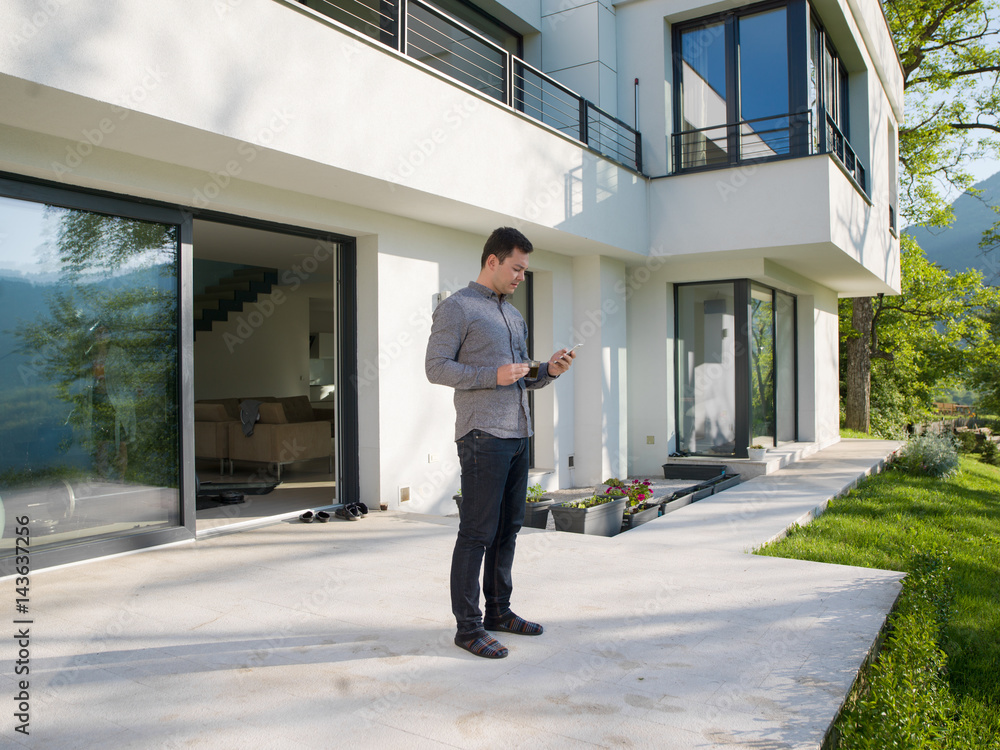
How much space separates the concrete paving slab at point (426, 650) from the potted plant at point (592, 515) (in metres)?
0.53

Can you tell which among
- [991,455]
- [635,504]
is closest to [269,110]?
[635,504]

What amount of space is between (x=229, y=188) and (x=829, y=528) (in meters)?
5.04

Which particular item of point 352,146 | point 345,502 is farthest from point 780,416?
point 352,146

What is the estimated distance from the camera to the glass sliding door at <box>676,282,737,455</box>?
9188 millimetres

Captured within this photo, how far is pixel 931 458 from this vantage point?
9445mm

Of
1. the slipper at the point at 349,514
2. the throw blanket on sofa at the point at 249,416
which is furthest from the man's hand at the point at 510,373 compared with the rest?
the throw blanket on sofa at the point at 249,416

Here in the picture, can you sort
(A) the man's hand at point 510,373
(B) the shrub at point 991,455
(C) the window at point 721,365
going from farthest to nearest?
(B) the shrub at point 991,455 < (C) the window at point 721,365 < (A) the man's hand at point 510,373

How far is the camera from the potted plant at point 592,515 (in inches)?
201

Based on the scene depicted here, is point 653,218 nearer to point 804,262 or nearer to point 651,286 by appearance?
point 651,286

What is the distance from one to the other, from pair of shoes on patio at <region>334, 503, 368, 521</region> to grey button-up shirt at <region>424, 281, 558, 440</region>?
9.84 feet

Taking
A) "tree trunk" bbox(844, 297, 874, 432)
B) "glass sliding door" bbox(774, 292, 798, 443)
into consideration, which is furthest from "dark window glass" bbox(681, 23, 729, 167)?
"tree trunk" bbox(844, 297, 874, 432)

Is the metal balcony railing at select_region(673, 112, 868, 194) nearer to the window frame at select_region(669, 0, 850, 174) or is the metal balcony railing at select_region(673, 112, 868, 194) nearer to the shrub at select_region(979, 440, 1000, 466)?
the window frame at select_region(669, 0, 850, 174)

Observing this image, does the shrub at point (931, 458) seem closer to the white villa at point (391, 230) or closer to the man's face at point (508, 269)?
the white villa at point (391, 230)

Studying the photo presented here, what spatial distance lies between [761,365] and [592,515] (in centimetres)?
548
